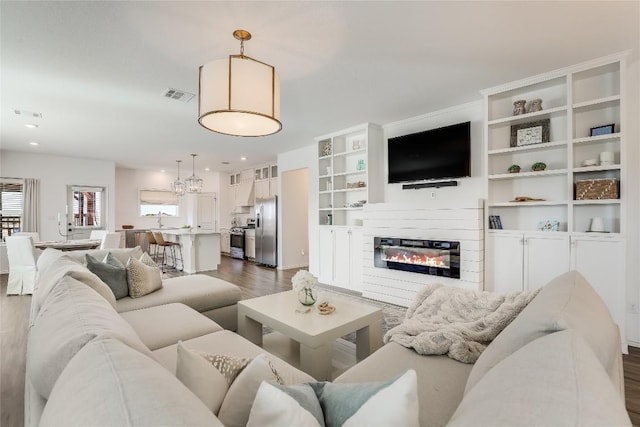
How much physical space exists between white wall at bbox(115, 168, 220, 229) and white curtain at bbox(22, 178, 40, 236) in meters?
1.95

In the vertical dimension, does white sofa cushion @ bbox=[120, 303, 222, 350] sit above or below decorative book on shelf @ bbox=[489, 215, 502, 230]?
below

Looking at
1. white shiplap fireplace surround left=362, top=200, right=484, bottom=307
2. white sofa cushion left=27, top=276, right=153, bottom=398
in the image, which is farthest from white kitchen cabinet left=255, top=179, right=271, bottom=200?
white sofa cushion left=27, top=276, right=153, bottom=398

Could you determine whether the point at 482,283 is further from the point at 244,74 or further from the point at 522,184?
the point at 244,74

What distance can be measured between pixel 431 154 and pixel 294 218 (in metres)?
3.90

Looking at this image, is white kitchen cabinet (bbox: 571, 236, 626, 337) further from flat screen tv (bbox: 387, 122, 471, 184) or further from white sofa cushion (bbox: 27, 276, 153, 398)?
white sofa cushion (bbox: 27, 276, 153, 398)

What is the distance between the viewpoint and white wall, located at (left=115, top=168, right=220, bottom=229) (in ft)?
28.6

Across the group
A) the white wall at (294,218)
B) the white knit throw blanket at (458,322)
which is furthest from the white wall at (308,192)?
the white knit throw blanket at (458,322)

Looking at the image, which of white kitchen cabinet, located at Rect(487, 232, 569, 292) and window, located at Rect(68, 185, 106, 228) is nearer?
white kitchen cabinet, located at Rect(487, 232, 569, 292)

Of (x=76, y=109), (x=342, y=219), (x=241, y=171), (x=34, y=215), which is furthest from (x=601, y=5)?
(x=34, y=215)

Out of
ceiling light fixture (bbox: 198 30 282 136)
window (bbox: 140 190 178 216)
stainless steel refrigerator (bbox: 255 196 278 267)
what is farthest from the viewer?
window (bbox: 140 190 178 216)

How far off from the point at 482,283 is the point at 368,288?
164cm

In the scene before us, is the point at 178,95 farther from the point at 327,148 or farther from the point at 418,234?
the point at 418,234

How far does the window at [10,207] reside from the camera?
6523 mm

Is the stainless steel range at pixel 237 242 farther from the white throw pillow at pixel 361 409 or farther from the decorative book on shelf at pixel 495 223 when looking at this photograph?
the white throw pillow at pixel 361 409
